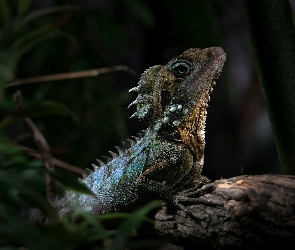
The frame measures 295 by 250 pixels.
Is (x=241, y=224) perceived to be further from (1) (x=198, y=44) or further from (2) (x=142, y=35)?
(2) (x=142, y=35)

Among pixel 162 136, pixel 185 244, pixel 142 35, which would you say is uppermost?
pixel 142 35

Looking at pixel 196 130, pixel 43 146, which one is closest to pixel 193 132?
pixel 196 130

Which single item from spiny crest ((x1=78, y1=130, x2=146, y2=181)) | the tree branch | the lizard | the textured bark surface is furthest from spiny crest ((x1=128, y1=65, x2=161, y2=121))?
the tree branch

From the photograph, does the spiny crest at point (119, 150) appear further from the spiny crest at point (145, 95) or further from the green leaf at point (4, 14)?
the green leaf at point (4, 14)

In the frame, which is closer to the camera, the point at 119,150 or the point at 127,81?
the point at 127,81

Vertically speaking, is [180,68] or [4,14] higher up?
[4,14]

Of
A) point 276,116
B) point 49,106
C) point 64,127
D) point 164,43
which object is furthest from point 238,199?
point 164,43

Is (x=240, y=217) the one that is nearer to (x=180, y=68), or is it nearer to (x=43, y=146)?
(x=180, y=68)
